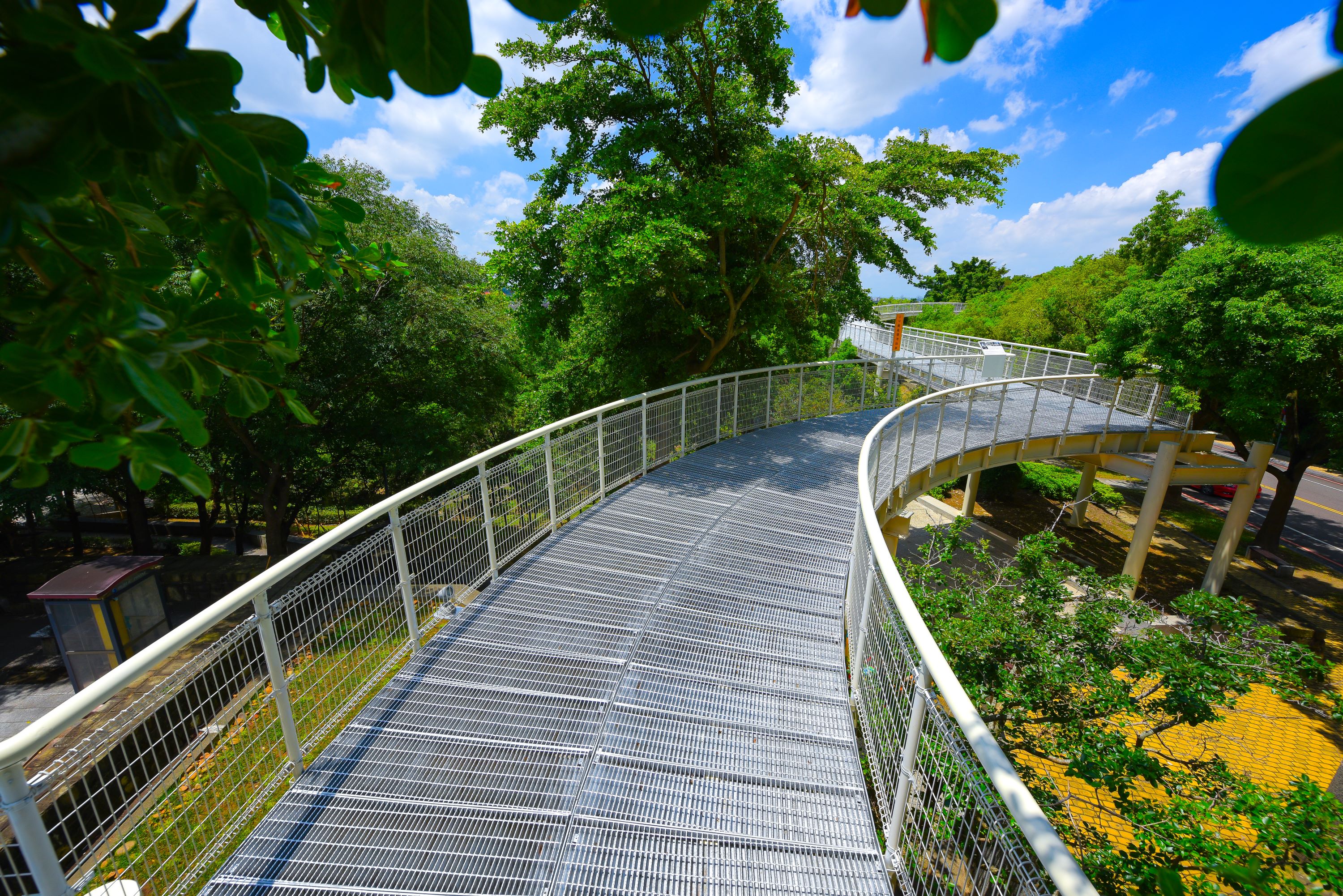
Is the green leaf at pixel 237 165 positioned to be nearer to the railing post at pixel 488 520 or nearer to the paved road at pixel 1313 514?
the railing post at pixel 488 520

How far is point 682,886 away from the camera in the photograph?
102 inches

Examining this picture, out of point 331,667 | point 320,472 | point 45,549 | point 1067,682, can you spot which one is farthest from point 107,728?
point 45,549

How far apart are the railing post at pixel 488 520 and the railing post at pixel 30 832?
316cm

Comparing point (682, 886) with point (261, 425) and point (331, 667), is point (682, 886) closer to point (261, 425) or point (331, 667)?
point (331, 667)

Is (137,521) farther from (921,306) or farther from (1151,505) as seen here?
(921,306)

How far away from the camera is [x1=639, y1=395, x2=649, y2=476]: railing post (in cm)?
773

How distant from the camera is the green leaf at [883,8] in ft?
2.27

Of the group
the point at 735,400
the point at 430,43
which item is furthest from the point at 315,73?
the point at 735,400

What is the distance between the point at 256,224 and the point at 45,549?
24494 mm

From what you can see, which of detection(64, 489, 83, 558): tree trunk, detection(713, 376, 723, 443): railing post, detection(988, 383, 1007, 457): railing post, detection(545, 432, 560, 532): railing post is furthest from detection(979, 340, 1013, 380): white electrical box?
detection(64, 489, 83, 558): tree trunk

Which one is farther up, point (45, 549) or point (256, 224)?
point (256, 224)

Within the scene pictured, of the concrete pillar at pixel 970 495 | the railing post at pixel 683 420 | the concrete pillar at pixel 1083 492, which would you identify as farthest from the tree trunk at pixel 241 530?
the concrete pillar at pixel 1083 492

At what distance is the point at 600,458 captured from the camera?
697 cm

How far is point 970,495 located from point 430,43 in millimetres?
22659
